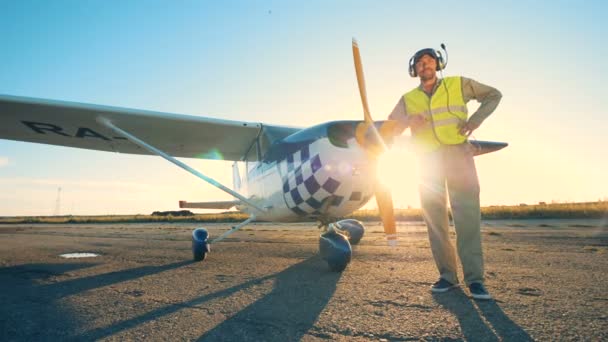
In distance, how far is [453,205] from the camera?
304 centimetres

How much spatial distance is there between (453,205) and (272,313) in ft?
5.78

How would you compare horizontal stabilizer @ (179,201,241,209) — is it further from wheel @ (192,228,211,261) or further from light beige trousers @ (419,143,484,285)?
light beige trousers @ (419,143,484,285)

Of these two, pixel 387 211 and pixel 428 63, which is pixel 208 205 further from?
pixel 428 63

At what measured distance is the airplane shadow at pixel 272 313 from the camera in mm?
1912

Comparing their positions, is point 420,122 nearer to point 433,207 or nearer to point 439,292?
point 433,207

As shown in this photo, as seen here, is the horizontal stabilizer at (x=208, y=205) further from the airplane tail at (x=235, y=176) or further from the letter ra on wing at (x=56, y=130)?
the letter ra on wing at (x=56, y=130)

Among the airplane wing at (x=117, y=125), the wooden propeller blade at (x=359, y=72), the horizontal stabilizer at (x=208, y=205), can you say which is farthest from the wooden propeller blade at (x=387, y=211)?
the horizontal stabilizer at (x=208, y=205)

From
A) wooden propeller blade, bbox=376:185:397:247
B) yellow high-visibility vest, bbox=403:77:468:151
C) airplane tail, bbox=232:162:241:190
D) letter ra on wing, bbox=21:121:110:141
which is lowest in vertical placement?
wooden propeller blade, bbox=376:185:397:247

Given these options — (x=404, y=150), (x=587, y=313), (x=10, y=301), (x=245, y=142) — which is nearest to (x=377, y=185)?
(x=404, y=150)

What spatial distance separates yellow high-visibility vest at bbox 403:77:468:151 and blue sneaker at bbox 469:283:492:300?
3.85 feet

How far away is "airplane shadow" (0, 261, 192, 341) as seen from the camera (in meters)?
2.02

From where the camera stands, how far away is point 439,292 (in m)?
2.88

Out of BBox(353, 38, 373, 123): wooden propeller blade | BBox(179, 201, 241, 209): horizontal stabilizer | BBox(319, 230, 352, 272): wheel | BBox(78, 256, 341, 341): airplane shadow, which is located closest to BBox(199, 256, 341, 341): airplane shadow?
BBox(78, 256, 341, 341): airplane shadow

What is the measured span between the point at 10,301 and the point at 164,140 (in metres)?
5.04
